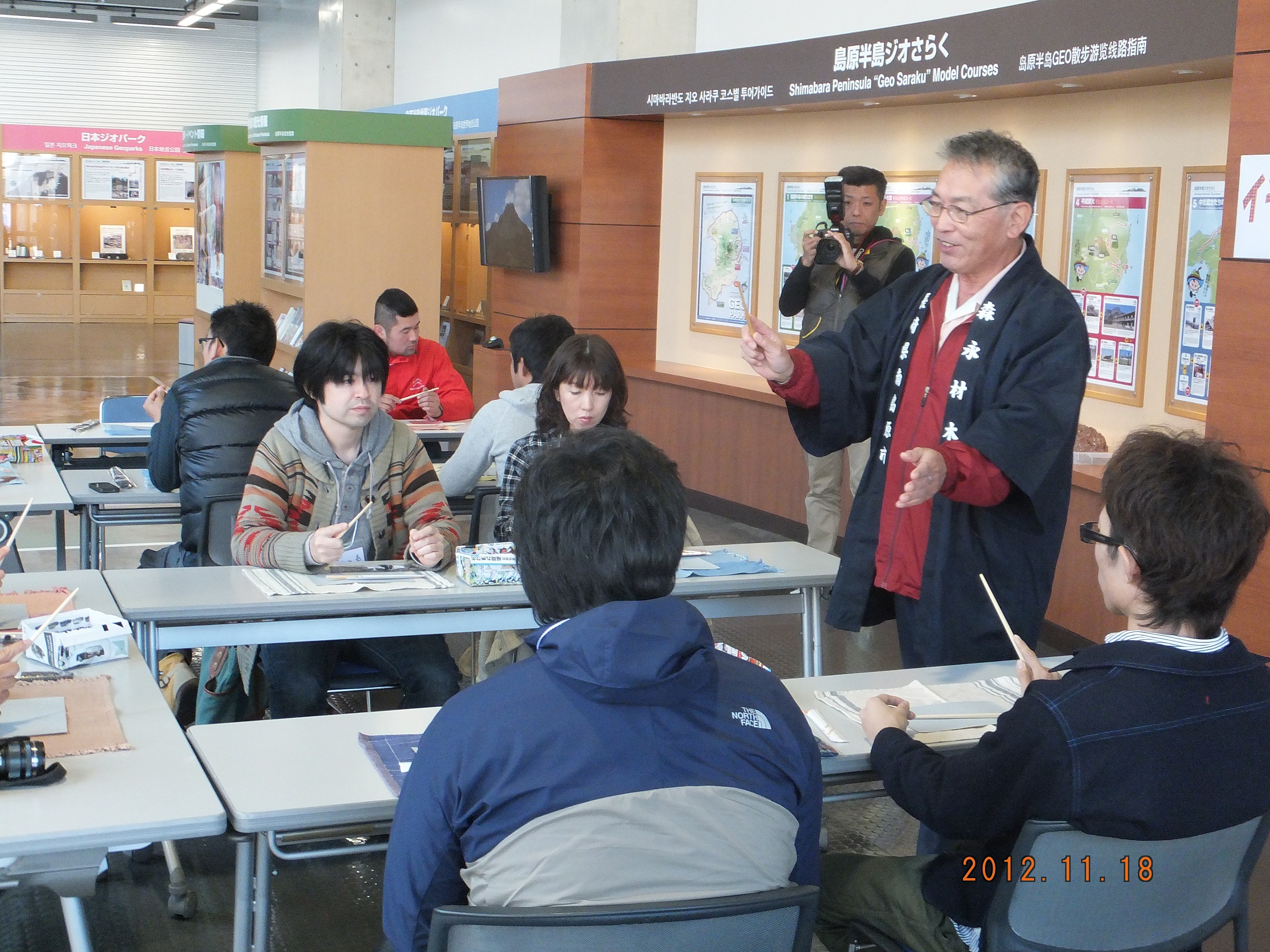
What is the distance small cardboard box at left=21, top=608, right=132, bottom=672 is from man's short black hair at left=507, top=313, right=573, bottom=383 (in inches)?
86.5

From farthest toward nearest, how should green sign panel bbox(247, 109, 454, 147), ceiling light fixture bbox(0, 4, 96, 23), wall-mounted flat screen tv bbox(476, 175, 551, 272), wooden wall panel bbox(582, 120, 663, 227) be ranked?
ceiling light fixture bbox(0, 4, 96, 23)
wall-mounted flat screen tv bbox(476, 175, 551, 272)
wooden wall panel bbox(582, 120, 663, 227)
green sign panel bbox(247, 109, 454, 147)

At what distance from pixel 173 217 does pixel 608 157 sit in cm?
1245

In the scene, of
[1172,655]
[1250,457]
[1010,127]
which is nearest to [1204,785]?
[1172,655]

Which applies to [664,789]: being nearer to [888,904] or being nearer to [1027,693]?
[1027,693]

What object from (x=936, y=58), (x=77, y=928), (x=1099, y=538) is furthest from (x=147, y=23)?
(x=1099, y=538)

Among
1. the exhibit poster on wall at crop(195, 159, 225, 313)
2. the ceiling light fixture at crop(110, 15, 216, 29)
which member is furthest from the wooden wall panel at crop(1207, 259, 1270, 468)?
the ceiling light fixture at crop(110, 15, 216, 29)

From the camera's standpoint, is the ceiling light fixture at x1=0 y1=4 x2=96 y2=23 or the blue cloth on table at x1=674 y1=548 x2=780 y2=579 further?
the ceiling light fixture at x1=0 y1=4 x2=96 y2=23

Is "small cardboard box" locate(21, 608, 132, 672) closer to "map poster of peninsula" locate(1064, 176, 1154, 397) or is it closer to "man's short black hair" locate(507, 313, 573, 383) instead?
"man's short black hair" locate(507, 313, 573, 383)

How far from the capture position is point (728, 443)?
7438 millimetres

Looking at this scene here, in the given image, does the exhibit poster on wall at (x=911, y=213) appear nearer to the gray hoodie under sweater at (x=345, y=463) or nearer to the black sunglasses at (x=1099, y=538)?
the gray hoodie under sweater at (x=345, y=463)

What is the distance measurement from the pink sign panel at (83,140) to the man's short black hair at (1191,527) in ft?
60.0

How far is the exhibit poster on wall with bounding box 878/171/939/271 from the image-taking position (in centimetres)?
653

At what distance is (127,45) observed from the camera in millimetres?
19672

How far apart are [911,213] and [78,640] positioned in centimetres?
522
